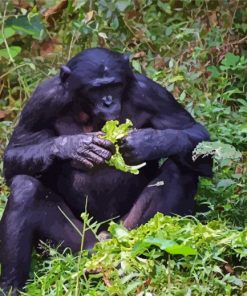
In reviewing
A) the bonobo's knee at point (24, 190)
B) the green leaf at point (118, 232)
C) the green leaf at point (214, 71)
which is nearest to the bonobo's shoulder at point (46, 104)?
the bonobo's knee at point (24, 190)

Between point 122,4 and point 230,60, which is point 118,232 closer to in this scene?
point 230,60

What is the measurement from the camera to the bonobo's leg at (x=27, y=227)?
5555mm

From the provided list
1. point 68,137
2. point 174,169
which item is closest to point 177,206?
point 174,169

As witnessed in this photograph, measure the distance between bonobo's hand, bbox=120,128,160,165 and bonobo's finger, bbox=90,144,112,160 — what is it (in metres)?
0.13

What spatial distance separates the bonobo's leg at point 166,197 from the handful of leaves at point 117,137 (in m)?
0.24

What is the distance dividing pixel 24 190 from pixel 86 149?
1.27ft

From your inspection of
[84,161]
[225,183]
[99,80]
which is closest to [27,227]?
[84,161]

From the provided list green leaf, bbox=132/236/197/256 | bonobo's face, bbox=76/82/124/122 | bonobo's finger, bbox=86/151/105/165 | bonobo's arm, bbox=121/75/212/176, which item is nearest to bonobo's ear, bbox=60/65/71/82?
bonobo's face, bbox=76/82/124/122

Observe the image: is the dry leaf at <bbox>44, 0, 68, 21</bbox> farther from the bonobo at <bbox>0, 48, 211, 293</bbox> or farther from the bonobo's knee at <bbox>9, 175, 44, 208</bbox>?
the bonobo's knee at <bbox>9, 175, 44, 208</bbox>

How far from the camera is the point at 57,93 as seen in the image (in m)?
5.91

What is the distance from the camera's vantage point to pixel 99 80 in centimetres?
573

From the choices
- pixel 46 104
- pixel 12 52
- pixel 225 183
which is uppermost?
pixel 46 104

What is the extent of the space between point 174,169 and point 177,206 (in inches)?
8.0

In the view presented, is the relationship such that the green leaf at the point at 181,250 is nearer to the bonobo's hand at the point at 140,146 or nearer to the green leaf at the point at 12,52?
the bonobo's hand at the point at 140,146
